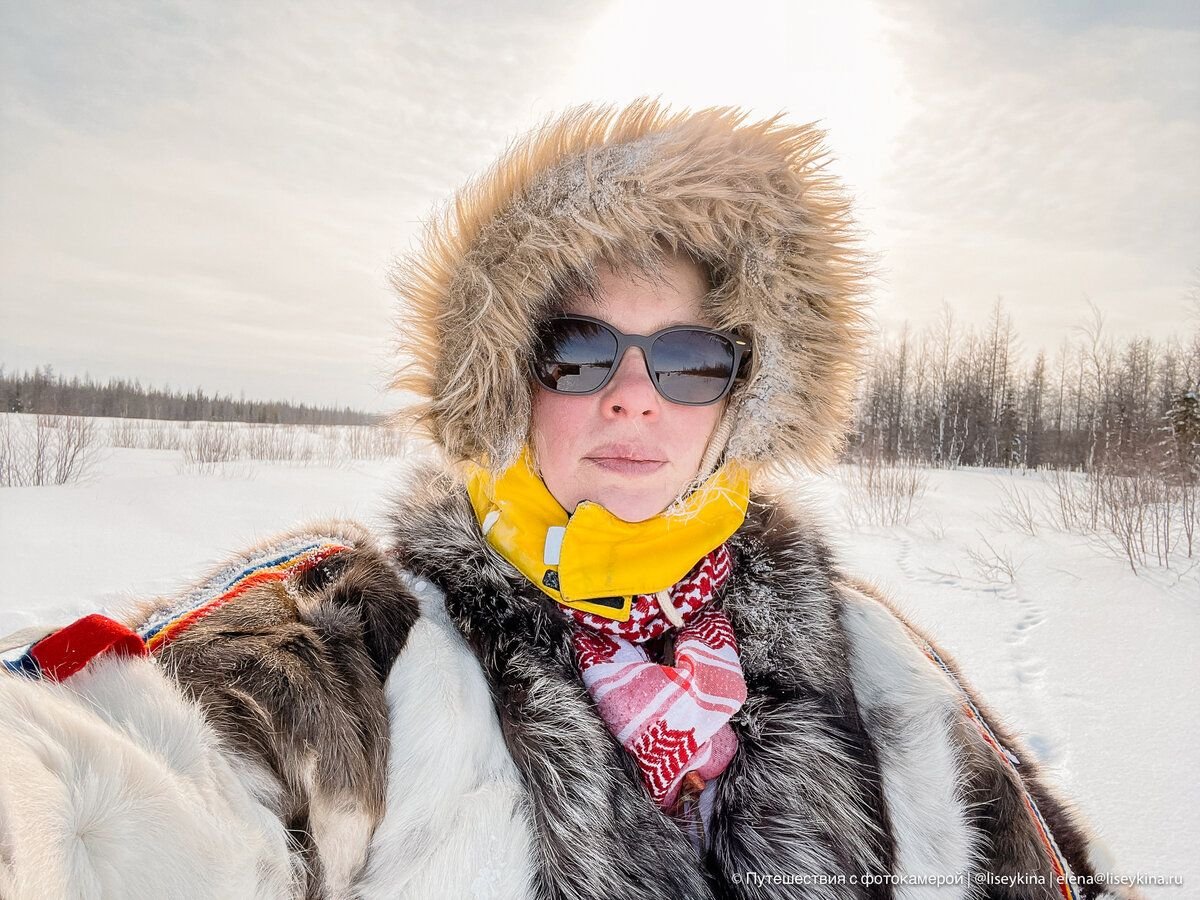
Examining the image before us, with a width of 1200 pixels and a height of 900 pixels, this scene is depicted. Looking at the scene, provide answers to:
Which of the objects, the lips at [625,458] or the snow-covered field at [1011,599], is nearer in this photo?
the lips at [625,458]

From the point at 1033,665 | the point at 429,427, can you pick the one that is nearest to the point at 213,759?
the point at 429,427

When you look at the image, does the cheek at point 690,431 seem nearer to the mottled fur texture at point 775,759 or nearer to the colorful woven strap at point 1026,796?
the mottled fur texture at point 775,759

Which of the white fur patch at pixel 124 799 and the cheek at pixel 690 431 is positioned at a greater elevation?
the cheek at pixel 690 431

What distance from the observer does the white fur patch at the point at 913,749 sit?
3.92 feet

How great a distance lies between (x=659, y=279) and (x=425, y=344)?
2.00ft

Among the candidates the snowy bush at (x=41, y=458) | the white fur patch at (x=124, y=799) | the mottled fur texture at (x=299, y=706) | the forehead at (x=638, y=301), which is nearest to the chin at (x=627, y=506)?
the forehead at (x=638, y=301)

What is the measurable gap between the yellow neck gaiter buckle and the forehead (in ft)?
1.29

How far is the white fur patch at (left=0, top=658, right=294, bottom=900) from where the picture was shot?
570mm

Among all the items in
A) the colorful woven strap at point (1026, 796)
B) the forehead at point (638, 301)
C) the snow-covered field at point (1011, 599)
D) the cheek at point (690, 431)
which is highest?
the forehead at point (638, 301)

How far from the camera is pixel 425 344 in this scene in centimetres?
152

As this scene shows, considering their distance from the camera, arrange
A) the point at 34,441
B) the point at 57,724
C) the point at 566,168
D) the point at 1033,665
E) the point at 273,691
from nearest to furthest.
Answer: the point at 57,724 < the point at 273,691 < the point at 566,168 < the point at 1033,665 < the point at 34,441

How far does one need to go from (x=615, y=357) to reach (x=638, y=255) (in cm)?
26

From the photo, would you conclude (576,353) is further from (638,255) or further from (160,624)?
(160,624)

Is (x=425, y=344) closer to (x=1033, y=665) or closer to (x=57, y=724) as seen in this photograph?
(x=57, y=724)
